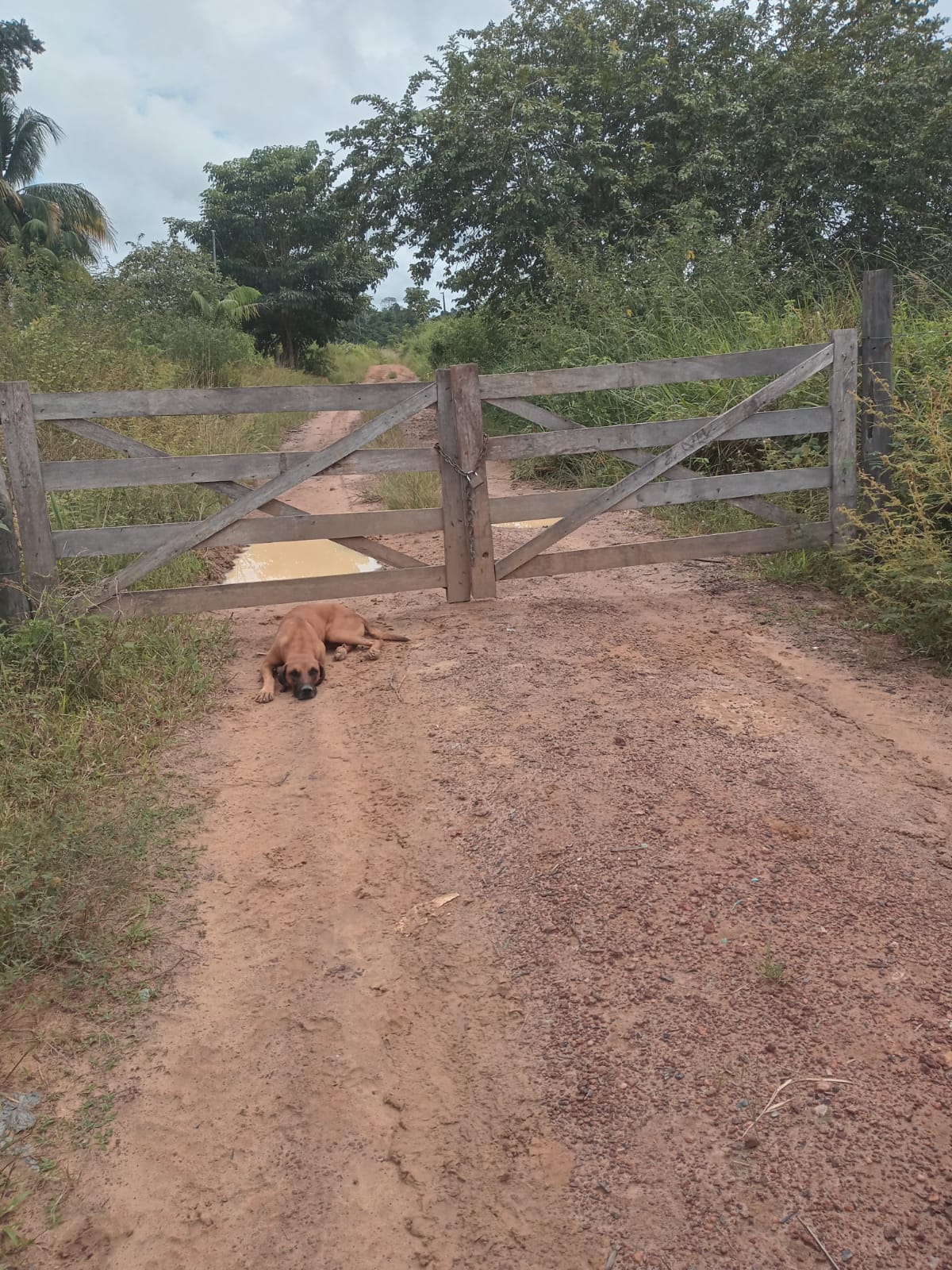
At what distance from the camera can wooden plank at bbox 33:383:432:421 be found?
5.35 m

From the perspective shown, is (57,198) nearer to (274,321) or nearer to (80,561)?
(274,321)

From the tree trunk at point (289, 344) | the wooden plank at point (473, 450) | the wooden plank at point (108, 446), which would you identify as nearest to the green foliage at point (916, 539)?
the wooden plank at point (473, 450)

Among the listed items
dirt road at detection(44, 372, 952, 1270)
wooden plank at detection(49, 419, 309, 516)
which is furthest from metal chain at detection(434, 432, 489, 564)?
dirt road at detection(44, 372, 952, 1270)

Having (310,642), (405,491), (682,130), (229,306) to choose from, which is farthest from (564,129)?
(310,642)

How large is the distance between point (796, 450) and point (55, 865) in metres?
5.83

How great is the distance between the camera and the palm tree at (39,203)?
96.9ft

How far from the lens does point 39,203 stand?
30266 millimetres

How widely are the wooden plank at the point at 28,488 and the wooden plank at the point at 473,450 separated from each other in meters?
2.46

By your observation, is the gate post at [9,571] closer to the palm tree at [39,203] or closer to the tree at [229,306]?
the tree at [229,306]

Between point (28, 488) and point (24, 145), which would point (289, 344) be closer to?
point (24, 145)

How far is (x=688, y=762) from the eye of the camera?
155 inches

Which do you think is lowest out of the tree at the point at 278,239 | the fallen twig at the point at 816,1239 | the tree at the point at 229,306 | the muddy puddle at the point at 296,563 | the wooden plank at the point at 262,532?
the fallen twig at the point at 816,1239

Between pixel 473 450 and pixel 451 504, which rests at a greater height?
pixel 473 450

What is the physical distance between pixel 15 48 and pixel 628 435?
3797 centimetres
